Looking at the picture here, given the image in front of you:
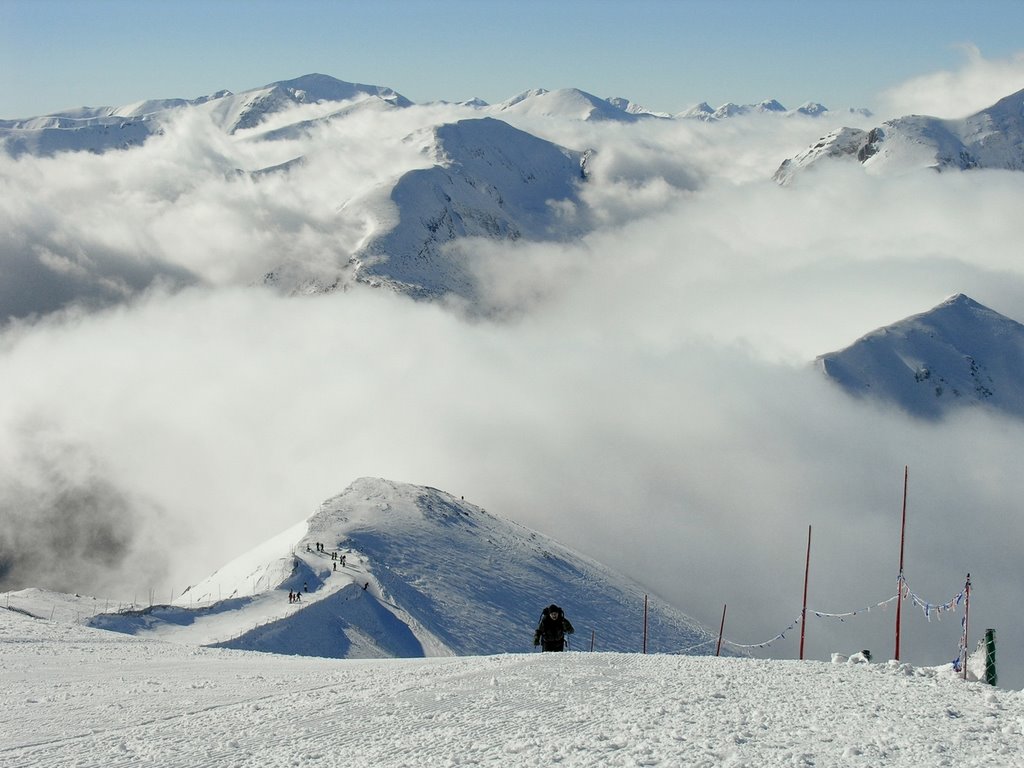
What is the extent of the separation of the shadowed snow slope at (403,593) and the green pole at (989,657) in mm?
28736

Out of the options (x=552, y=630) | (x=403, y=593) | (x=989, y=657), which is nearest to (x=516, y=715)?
(x=552, y=630)

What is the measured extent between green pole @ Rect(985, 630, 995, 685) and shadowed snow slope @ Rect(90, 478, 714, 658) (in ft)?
94.3

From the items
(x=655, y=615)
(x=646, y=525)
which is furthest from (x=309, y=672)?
(x=646, y=525)

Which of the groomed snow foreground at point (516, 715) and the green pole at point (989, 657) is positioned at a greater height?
the green pole at point (989, 657)

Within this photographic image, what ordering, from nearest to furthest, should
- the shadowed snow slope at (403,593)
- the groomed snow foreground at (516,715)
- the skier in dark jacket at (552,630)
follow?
the groomed snow foreground at (516,715), the skier in dark jacket at (552,630), the shadowed snow slope at (403,593)

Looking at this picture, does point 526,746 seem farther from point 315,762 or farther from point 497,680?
point 497,680

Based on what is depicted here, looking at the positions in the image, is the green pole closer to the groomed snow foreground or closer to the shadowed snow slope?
the groomed snow foreground

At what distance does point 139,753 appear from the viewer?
11.3 meters

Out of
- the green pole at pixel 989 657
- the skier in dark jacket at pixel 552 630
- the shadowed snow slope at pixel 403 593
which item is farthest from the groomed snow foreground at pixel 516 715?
the shadowed snow slope at pixel 403 593

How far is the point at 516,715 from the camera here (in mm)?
12836

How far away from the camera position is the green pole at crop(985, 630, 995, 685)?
55.4ft

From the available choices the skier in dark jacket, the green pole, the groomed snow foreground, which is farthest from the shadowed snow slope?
the green pole

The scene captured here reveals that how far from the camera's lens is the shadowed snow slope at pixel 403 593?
46875 mm

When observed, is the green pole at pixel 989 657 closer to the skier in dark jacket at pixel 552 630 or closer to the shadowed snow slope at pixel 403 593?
the skier in dark jacket at pixel 552 630
